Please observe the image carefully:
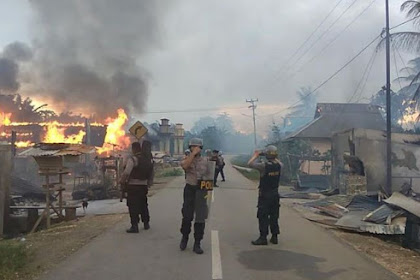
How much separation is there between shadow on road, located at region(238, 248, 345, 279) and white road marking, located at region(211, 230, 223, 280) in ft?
1.08

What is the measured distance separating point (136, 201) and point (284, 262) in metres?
3.16

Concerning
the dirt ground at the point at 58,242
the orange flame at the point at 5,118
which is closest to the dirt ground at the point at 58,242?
the dirt ground at the point at 58,242

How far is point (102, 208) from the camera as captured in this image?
12.2m

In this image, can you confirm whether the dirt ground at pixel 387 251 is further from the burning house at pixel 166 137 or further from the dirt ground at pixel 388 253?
the burning house at pixel 166 137

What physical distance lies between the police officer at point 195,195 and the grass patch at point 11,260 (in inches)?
88.5

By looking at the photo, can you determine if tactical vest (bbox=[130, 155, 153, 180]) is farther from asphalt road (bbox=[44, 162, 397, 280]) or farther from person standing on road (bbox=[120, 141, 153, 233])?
asphalt road (bbox=[44, 162, 397, 280])

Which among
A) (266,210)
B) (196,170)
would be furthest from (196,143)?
(266,210)

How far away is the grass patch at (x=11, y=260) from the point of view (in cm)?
539

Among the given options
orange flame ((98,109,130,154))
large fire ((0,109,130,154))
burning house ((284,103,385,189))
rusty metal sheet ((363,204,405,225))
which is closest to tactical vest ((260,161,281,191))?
rusty metal sheet ((363,204,405,225))

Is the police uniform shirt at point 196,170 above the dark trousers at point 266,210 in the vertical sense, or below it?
above

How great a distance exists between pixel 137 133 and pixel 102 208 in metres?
2.39

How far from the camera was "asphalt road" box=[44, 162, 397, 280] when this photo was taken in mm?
5430

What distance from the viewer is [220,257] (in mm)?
6250

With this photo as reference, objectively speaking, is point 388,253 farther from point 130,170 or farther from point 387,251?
point 130,170
